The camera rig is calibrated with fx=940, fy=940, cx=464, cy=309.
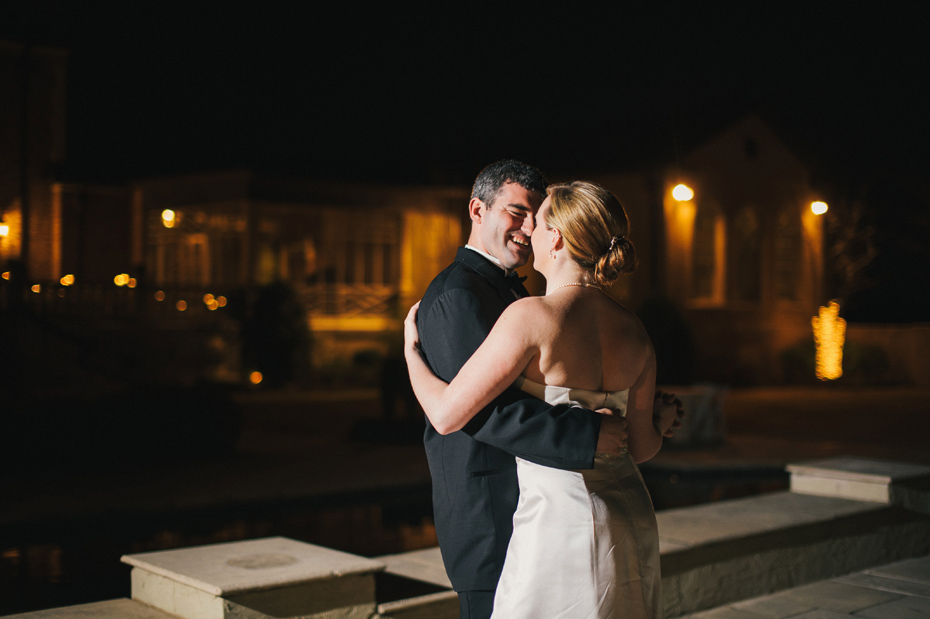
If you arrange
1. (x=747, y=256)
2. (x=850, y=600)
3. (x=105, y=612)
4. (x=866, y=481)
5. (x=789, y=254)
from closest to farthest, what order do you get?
(x=105, y=612) → (x=850, y=600) → (x=866, y=481) → (x=747, y=256) → (x=789, y=254)

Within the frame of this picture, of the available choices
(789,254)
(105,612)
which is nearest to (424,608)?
(105,612)

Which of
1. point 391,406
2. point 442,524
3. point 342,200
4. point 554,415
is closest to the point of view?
point 554,415

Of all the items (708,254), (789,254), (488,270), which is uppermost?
(789,254)

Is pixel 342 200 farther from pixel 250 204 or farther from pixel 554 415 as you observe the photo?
pixel 554 415

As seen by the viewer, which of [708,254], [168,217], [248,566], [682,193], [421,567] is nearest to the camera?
[248,566]

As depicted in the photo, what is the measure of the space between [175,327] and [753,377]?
14969 mm

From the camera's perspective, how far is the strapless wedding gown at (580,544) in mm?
2562

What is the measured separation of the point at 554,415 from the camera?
2.54m

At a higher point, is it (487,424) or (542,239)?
(542,239)

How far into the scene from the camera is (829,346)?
84.4ft

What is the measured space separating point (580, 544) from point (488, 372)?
536 mm

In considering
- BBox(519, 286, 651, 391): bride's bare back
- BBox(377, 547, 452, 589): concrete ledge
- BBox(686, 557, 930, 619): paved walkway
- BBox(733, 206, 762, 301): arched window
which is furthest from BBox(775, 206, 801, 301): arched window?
BBox(519, 286, 651, 391): bride's bare back

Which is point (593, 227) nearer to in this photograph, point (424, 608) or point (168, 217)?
point (424, 608)

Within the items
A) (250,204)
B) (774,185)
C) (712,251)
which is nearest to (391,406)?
(250,204)
